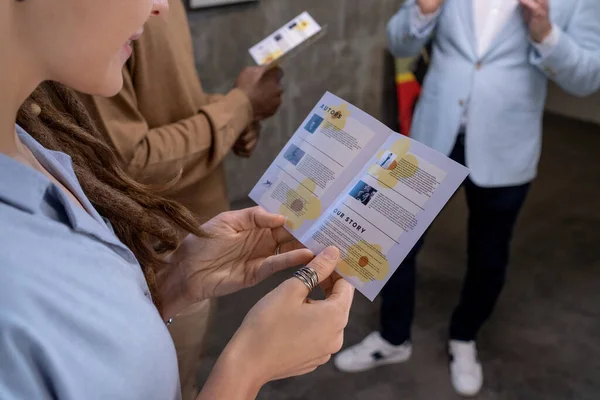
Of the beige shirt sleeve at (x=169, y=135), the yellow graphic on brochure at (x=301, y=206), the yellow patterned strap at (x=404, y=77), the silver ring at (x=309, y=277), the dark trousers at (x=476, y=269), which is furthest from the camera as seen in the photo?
the yellow patterned strap at (x=404, y=77)

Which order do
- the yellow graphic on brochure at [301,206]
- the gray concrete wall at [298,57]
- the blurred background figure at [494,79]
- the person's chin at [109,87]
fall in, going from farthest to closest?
the gray concrete wall at [298,57] < the blurred background figure at [494,79] < the yellow graphic on brochure at [301,206] < the person's chin at [109,87]

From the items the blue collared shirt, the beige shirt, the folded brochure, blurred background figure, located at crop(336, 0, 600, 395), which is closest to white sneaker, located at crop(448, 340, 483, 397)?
blurred background figure, located at crop(336, 0, 600, 395)

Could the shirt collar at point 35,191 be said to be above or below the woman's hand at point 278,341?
above

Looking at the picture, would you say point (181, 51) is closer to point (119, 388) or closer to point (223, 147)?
point (223, 147)

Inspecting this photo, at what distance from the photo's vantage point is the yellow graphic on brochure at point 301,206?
0.76m

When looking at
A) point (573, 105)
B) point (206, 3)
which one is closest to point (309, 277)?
point (206, 3)

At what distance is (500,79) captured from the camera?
4.41 ft

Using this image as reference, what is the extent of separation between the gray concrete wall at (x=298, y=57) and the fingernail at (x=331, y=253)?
58.5 inches

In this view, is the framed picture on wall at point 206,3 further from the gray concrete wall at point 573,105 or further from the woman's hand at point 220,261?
the gray concrete wall at point 573,105

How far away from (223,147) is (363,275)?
573mm

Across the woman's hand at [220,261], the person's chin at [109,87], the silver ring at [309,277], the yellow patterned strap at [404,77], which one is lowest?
the yellow patterned strap at [404,77]

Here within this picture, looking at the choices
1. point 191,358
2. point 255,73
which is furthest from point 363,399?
point 255,73

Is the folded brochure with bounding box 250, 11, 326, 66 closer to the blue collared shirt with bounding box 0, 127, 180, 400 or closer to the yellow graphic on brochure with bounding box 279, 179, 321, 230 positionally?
the yellow graphic on brochure with bounding box 279, 179, 321, 230

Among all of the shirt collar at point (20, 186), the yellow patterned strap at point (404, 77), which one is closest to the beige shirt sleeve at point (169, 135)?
the shirt collar at point (20, 186)
